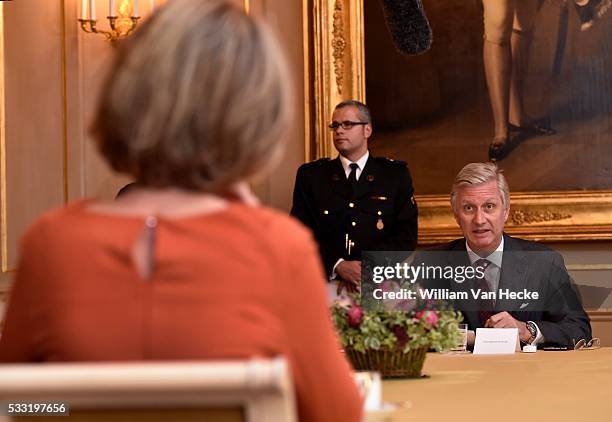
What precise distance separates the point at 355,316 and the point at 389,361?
16cm

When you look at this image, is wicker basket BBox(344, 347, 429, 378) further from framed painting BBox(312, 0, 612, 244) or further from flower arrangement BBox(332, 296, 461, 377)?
framed painting BBox(312, 0, 612, 244)

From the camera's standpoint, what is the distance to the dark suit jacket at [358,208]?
5996mm

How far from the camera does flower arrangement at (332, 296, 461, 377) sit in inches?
118

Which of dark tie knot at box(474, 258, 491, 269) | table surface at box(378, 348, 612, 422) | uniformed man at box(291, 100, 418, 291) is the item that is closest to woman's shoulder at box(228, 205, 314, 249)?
table surface at box(378, 348, 612, 422)

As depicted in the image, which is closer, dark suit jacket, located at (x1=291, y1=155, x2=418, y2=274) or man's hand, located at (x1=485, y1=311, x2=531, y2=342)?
man's hand, located at (x1=485, y1=311, x2=531, y2=342)

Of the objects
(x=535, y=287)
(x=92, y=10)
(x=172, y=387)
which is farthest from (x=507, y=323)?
(x=92, y=10)

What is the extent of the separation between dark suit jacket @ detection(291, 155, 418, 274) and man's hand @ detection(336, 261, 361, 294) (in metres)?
0.11

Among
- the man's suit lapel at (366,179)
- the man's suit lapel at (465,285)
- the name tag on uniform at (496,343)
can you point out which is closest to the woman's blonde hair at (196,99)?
the name tag on uniform at (496,343)

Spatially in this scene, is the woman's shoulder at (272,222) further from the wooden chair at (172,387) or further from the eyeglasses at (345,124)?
the eyeglasses at (345,124)

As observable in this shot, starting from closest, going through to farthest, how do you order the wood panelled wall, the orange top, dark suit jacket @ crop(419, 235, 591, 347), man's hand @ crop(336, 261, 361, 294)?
the orange top, dark suit jacket @ crop(419, 235, 591, 347), man's hand @ crop(336, 261, 361, 294), the wood panelled wall

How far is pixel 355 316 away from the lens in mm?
3029

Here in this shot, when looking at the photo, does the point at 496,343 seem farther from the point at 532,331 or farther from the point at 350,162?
the point at 350,162

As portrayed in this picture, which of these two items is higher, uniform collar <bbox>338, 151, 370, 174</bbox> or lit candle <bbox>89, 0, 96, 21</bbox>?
lit candle <bbox>89, 0, 96, 21</bbox>

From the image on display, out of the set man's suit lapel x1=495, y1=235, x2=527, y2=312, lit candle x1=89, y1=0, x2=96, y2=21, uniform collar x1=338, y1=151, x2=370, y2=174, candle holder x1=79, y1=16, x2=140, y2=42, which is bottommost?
man's suit lapel x1=495, y1=235, x2=527, y2=312
